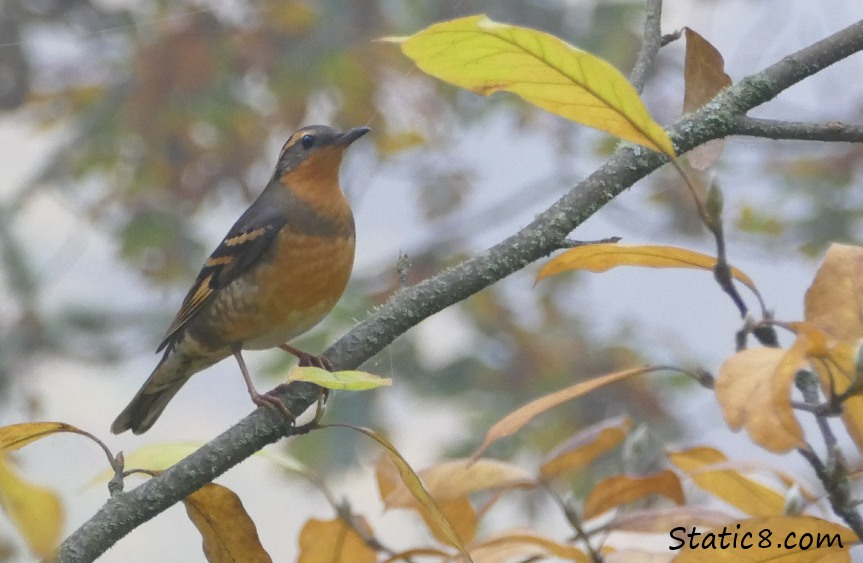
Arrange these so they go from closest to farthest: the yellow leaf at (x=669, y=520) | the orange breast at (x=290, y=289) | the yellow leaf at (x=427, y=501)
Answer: the yellow leaf at (x=427, y=501) < the yellow leaf at (x=669, y=520) < the orange breast at (x=290, y=289)

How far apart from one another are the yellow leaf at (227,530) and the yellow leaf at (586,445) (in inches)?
16.1

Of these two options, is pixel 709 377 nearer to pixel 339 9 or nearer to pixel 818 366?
pixel 818 366

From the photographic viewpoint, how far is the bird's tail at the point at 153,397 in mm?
2744

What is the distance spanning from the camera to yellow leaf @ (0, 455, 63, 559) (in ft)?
2.42

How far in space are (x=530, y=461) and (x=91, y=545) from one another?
5.19m

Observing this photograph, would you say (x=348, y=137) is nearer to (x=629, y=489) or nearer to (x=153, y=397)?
(x=153, y=397)

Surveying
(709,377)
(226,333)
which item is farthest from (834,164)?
(709,377)

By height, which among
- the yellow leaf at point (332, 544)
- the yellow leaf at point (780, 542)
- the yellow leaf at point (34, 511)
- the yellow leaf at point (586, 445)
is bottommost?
the yellow leaf at point (34, 511)

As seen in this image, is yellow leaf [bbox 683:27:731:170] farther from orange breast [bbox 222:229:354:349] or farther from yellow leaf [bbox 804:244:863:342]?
orange breast [bbox 222:229:354:349]

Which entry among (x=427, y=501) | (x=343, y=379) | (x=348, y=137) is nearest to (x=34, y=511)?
(x=343, y=379)

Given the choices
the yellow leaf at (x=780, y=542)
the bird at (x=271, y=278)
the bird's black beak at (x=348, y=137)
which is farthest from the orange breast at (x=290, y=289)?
the yellow leaf at (x=780, y=542)

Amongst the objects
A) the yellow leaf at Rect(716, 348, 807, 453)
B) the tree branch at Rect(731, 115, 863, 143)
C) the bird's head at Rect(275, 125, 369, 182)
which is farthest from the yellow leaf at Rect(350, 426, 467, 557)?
the bird's head at Rect(275, 125, 369, 182)

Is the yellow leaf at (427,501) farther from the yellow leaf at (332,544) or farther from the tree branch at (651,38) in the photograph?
the tree branch at (651,38)

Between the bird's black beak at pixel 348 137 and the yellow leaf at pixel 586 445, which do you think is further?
the bird's black beak at pixel 348 137
